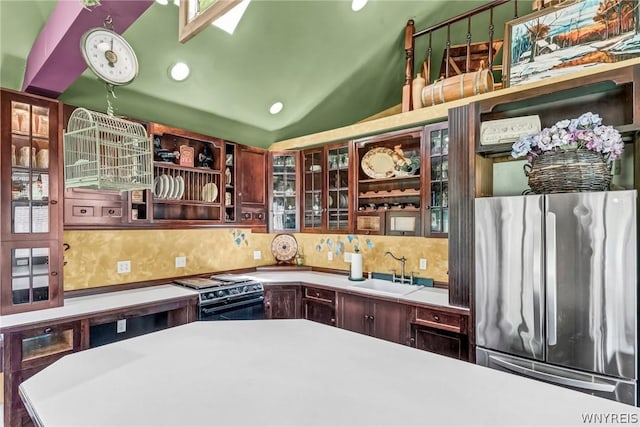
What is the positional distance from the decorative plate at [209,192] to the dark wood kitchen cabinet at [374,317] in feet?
5.33

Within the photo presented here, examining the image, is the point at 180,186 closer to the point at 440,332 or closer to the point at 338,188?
the point at 338,188

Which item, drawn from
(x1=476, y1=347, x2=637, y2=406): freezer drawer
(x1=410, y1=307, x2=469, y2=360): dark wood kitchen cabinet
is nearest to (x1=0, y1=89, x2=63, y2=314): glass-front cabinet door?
(x1=410, y1=307, x2=469, y2=360): dark wood kitchen cabinet

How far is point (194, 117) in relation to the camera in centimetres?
354

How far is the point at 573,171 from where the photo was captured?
2.03m

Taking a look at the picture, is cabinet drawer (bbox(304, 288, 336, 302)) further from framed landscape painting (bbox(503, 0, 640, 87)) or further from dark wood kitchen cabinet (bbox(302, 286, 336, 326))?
framed landscape painting (bbox(503, 0, 640, 87))

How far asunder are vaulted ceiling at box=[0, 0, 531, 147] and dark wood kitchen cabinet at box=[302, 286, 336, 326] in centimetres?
194

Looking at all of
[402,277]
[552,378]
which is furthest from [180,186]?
[552,378]

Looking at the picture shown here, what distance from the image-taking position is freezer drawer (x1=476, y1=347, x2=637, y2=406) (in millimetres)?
1866

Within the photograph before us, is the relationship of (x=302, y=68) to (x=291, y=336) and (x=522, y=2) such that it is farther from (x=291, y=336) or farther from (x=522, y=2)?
(x=291, y=336)

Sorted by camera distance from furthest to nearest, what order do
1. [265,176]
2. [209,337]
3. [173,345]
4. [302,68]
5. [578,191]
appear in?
1. [265,176]
2. [302,68]
3. [578,191]
4. [209,337]
5. [173,345]

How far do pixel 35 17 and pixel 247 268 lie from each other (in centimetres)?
290

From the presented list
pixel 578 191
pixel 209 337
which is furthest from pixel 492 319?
pixel 209 337

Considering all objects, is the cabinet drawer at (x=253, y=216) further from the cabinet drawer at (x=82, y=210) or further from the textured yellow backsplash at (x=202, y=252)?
the cabinet drawer at (x=82, y=210)

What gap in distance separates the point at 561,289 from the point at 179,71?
3.36 m
